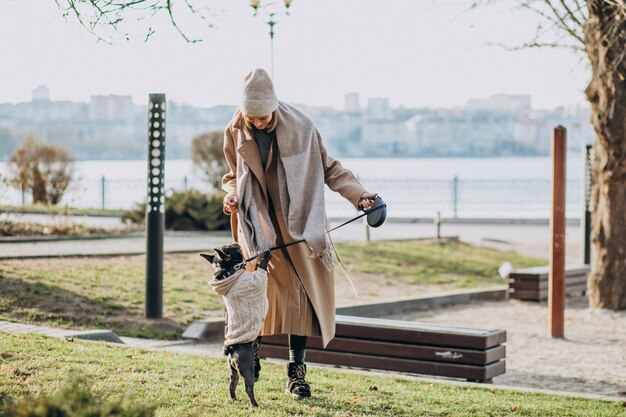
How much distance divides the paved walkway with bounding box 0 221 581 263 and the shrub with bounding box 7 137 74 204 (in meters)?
7.44

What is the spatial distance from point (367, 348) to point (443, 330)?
0.64 m

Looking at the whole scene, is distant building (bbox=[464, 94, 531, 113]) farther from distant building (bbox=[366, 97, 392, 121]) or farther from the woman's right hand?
the woman's right hand

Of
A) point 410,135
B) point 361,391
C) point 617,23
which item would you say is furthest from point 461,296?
point 410,135

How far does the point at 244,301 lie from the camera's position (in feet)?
19.7

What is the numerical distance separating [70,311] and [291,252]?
5.23 metres

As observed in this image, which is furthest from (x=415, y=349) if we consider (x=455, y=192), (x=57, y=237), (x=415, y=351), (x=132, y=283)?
(x=455, y=192)

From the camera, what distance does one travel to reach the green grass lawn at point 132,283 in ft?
35.5

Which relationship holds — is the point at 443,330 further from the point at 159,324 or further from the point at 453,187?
the point at 453,187

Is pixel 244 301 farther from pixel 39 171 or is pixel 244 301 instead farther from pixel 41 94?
pixel 41 94

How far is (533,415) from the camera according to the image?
6527 millimetres

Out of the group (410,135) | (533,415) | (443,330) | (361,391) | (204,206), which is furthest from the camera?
(410,135)

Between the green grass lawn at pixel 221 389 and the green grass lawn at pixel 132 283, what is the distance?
2724 millimetres

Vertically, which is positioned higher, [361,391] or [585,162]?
[585,162]

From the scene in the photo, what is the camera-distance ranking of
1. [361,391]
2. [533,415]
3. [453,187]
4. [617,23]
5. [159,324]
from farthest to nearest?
[453,187]
[617,23]
[159,324]
[361,391]
[533,415]
